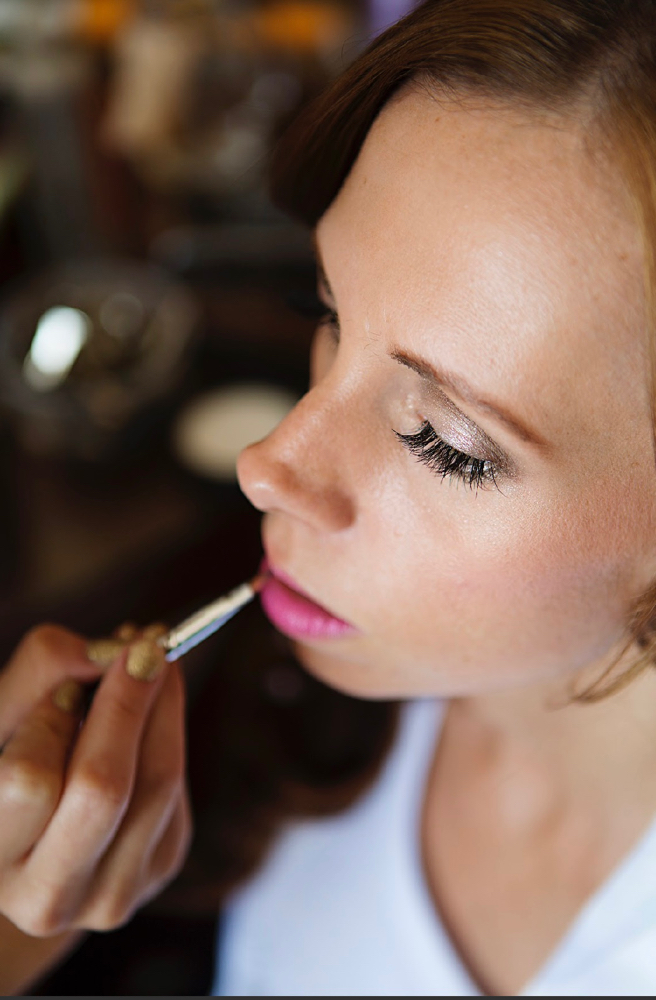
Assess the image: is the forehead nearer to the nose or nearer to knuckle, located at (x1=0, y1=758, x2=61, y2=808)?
the nose

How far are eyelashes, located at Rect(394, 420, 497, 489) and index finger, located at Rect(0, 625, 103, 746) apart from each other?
247 millimetres

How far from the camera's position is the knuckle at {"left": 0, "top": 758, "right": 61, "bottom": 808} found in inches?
17.1

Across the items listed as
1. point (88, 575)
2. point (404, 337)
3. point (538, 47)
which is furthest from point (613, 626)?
point (88, 575)

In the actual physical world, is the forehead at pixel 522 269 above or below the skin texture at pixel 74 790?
above

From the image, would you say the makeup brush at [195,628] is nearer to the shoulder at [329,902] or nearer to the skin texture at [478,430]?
the skin texture at [478,430]

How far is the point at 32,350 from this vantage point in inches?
43.4

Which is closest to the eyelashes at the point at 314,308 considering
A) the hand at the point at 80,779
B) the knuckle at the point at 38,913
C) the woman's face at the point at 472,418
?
the woman's face at the point at 472,418

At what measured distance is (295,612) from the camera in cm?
55

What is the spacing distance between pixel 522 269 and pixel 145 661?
32cm

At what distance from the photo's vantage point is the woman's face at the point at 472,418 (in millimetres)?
400

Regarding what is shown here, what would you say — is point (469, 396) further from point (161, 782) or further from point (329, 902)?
point (329, 902)

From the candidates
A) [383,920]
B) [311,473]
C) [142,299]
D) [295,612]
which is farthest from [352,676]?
[142,299]

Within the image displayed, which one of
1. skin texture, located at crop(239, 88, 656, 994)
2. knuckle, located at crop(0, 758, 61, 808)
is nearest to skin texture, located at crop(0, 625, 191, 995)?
knuckle, located at crop(0, 758, 61, 808)

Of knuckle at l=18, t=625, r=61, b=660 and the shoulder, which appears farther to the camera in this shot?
the shoulder
